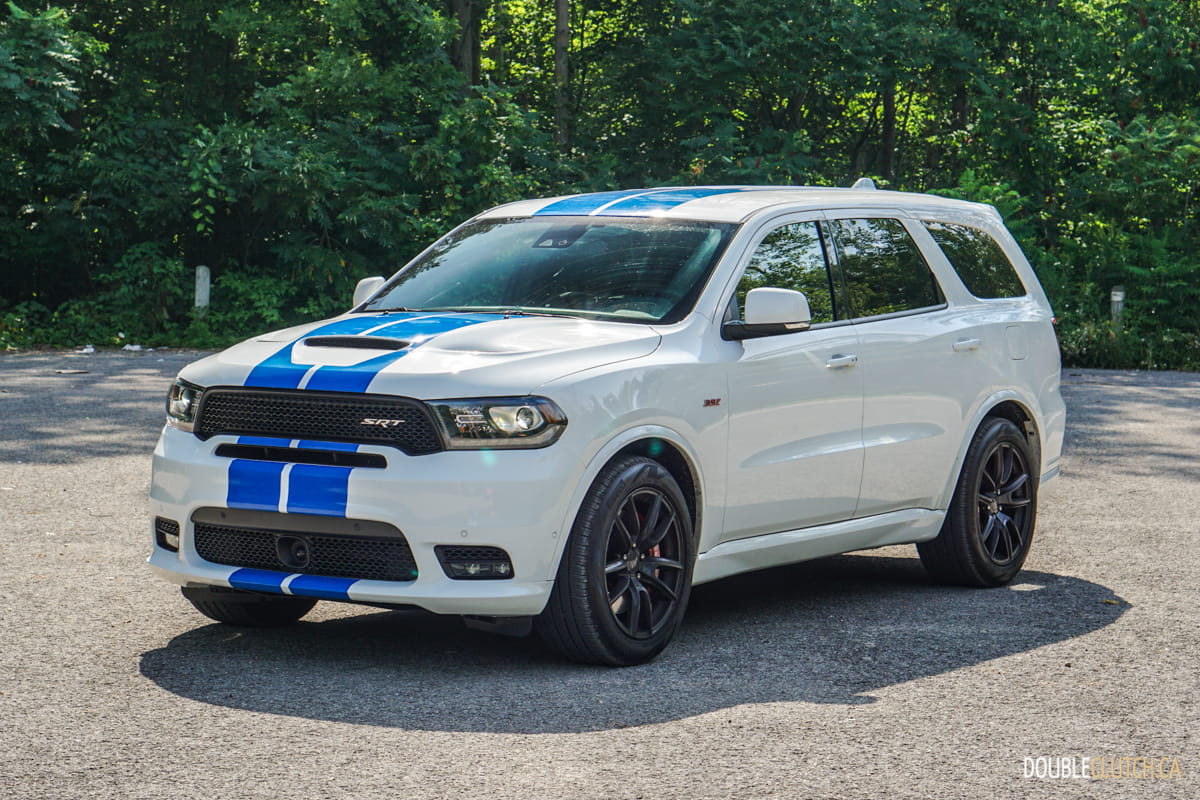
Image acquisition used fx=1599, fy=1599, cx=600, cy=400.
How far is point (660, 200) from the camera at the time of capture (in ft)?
23.6

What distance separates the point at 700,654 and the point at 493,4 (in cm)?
2434

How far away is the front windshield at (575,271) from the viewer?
6.41 metres

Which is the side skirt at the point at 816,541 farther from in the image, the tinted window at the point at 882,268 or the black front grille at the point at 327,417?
the black front grille at the point at 327,417

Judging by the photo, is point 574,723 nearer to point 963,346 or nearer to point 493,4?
point 963,346

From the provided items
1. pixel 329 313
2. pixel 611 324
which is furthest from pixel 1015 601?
pixel 329 313

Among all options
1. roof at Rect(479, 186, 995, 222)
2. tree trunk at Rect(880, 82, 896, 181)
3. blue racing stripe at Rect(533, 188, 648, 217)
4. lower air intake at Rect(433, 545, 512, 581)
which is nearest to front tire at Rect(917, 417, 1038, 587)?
roof at Rect(479, 186, 995, 222)

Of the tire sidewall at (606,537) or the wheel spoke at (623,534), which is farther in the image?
the wheel spoke at (623,534)

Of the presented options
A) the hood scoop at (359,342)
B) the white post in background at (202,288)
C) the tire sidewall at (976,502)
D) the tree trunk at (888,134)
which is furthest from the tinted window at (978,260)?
the tree trunk at (888,134)

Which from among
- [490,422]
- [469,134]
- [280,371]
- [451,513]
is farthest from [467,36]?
[451,513]

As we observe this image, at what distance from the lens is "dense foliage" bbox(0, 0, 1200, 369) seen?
23.0 metres

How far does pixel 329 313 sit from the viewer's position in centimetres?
2388

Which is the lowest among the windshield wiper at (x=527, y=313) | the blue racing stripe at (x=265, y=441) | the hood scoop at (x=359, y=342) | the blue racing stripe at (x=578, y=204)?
the blue racing stripe at (x=265, y=441)

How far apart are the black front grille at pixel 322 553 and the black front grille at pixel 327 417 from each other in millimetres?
341

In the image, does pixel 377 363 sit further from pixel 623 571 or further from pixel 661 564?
pixel 661 564
